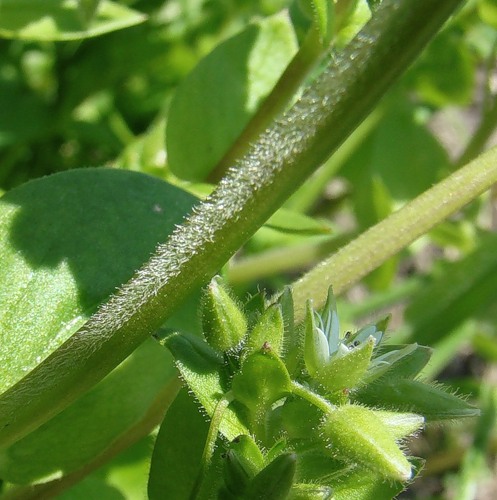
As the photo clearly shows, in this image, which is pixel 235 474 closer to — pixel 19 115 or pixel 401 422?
pixel 401 422

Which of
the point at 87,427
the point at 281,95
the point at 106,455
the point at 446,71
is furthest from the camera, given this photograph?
the point at 446,71

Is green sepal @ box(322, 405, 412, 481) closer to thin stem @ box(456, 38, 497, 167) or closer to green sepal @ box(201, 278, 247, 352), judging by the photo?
green sepal @ box(201, 278, 247, 352)

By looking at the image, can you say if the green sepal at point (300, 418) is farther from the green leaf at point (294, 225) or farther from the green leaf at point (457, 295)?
the green leaf at point (457, 295)

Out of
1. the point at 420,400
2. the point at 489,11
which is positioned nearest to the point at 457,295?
the point at 489,11

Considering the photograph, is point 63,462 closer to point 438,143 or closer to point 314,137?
point 314,137

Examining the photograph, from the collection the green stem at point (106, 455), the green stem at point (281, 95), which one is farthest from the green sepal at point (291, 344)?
the green stem at point (281, 95)

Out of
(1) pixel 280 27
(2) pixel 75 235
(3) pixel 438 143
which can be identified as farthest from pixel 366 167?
(2) pixel 75 235
